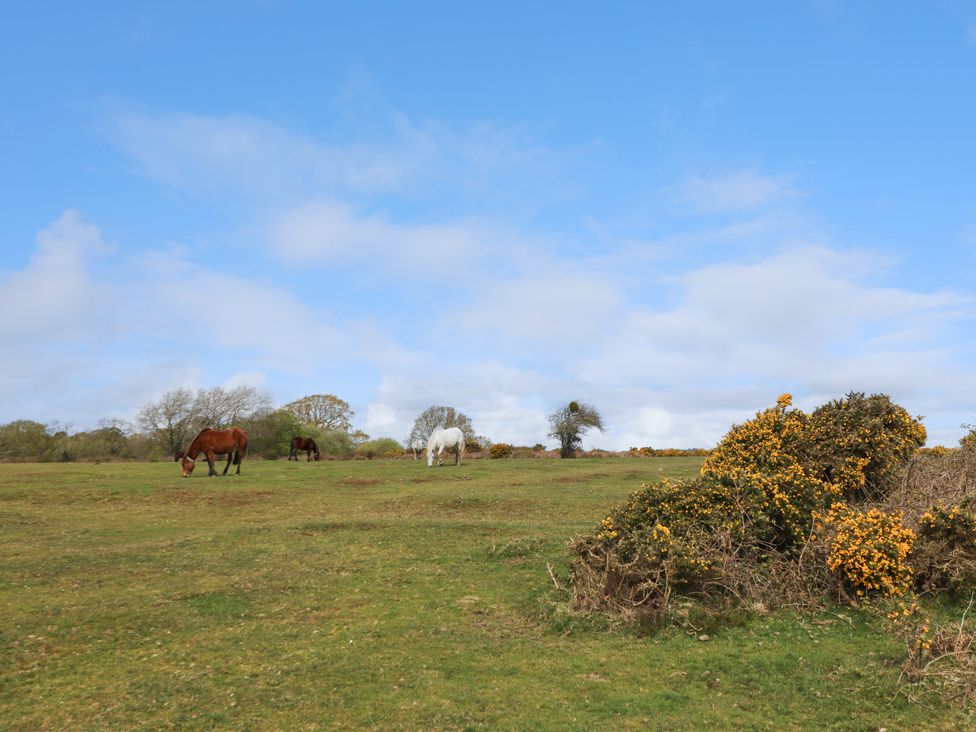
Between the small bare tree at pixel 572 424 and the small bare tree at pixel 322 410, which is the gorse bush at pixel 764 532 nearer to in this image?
the small bare tree at pixel 572 424

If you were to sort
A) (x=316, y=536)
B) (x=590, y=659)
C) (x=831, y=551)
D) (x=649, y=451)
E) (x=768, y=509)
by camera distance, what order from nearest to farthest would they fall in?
1. (x=590, y=659)
2. (x=831, y=551)
3. (x=768, y=509)
4. (x=316, y=536)
5. (x=649, y=451)

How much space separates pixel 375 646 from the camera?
357 inches

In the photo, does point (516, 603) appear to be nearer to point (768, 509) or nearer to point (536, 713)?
point (536, 713)

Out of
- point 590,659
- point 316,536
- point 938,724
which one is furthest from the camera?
point 316,536

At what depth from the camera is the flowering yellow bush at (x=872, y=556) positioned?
9.80 metres

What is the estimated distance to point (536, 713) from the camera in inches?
280

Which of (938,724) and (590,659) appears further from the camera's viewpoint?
(590,659)

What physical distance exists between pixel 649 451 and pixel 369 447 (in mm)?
25546

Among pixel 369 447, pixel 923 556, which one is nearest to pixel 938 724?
pixel 923 556

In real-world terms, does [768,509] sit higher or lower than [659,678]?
higher

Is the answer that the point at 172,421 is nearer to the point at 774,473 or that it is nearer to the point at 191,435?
the point at 191,435

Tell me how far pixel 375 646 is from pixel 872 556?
749 centimetres

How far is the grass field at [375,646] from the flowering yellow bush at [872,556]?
1.94 ft

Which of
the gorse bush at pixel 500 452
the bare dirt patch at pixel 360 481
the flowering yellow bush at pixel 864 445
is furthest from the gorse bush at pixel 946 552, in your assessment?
the gorse bush at pixel 500 452
